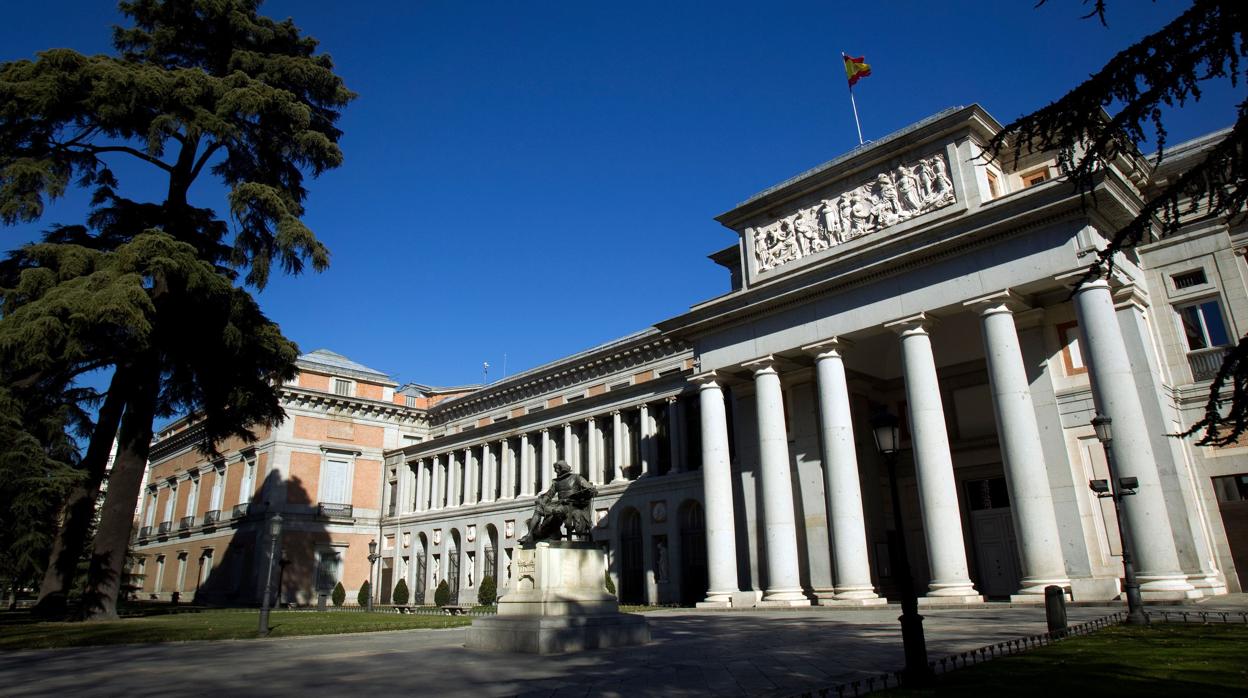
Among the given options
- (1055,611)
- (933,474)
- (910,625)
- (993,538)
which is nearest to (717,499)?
(933,474)

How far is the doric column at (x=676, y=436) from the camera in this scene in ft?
116

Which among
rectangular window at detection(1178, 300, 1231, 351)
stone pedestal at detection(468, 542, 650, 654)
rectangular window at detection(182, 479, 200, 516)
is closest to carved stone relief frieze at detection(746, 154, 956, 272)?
rectangular window at detection(1178, 300, 1231, 351)

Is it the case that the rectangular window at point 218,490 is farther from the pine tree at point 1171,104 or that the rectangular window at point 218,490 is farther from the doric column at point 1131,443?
the pine tree at point 1171,104

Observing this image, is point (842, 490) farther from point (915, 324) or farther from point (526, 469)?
point (526, 469)

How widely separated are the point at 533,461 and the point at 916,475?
26300mm

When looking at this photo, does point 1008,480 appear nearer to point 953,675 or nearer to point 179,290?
point 953,675

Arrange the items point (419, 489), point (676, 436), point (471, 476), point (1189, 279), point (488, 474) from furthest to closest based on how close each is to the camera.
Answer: point (419, 489), point (471, 476), point (488, 474), point (676, 436), point (1189, 279)

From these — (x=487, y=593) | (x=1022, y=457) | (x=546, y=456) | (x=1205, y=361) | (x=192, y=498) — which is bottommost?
(x=487, y=593)

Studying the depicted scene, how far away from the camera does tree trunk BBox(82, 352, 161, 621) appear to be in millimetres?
20984

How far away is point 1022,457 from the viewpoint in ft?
59.8

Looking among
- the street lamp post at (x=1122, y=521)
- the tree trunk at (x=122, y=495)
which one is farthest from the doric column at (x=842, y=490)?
the tree trunk at (x=122, y=495)

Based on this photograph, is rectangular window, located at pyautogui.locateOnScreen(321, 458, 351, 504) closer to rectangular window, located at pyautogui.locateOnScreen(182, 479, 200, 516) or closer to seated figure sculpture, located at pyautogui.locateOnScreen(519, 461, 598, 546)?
rectangular window, located at pyautogui.locateOnScreen(182, 479, 200, 516)

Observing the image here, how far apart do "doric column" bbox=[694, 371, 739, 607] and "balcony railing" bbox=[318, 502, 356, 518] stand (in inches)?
1264

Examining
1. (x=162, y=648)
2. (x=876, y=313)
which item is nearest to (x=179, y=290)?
(x=162, y=648)
